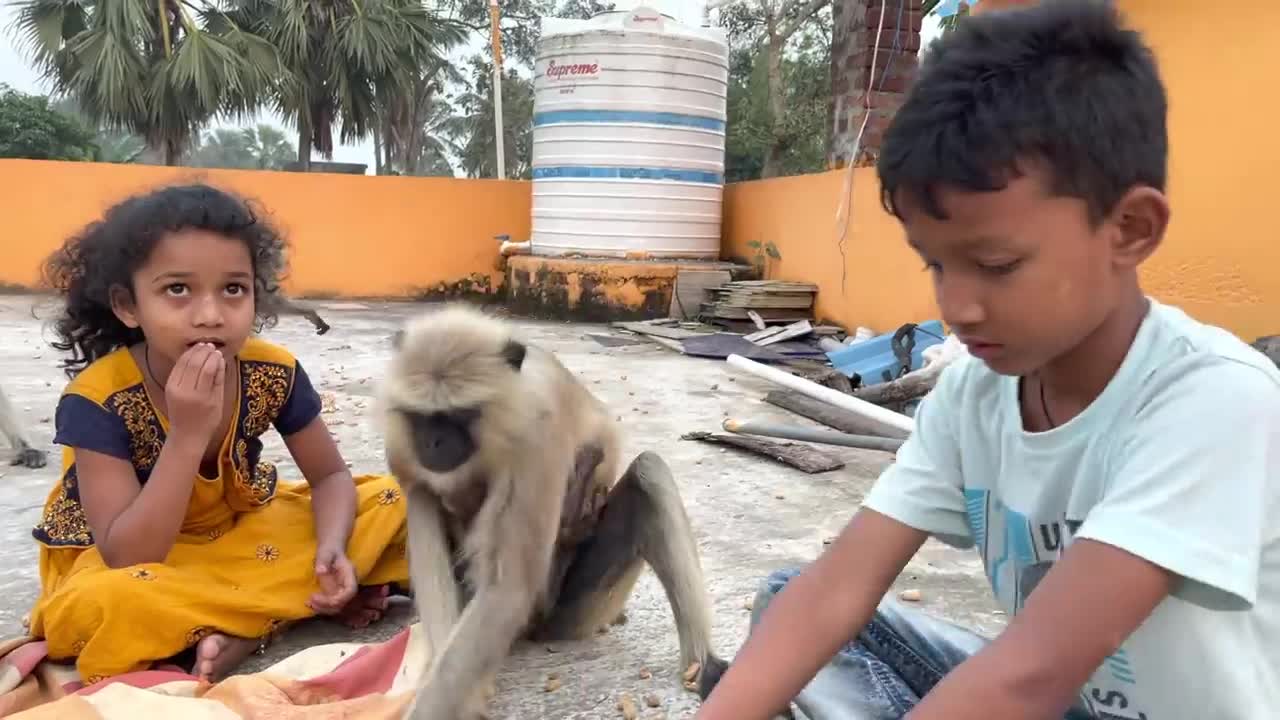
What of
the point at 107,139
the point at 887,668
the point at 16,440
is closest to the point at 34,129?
the point at 107,139

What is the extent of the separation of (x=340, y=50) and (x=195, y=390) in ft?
52.7

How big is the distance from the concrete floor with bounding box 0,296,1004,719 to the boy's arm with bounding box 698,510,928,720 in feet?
3.27

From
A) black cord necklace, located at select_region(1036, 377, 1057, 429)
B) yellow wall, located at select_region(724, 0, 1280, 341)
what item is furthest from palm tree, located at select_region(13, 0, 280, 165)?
black cord necklace, located at select_region(1036, 377, 1057, 429)

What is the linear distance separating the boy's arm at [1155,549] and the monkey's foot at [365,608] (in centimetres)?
208

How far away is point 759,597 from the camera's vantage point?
2008 millimetres

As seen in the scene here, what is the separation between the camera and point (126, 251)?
8.04 ft

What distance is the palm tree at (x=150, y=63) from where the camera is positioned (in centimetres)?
1503

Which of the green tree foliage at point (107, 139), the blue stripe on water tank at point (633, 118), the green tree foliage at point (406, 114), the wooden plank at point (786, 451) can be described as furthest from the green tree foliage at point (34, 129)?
the wooden plank at point (786, 451)

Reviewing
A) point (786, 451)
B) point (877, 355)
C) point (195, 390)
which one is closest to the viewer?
point (195, 390)

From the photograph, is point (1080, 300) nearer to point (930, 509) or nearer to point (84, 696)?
point (930, 509)

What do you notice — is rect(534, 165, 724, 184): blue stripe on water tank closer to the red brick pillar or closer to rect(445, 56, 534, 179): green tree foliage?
the red brick pillar

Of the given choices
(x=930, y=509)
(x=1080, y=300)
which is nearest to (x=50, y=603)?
(x=930, y=509)

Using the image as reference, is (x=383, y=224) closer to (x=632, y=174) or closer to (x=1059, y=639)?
(x=632, y=174)

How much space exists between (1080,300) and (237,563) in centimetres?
232
